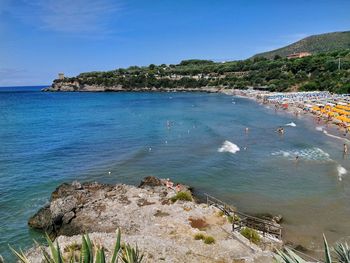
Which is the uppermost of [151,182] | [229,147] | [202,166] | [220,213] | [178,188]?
[220,213]

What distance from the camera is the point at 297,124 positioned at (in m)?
58.0

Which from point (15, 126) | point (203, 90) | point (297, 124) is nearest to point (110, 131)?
point (15, 126)

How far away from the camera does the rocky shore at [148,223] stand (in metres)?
16.2

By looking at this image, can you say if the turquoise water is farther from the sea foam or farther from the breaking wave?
the sea foam

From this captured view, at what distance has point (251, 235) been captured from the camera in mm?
17938

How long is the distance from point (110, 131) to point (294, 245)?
43202 millimetres

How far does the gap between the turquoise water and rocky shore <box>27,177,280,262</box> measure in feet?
8.15

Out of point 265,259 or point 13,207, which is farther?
point 13,207

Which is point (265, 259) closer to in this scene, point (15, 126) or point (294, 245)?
point (294, 245)

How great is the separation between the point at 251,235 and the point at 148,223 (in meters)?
5.69

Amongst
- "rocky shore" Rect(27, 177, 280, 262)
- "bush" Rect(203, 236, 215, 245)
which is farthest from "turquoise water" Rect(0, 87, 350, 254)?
"bush" Rect(203, 236, 215, 245)

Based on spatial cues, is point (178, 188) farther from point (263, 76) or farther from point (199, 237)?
point (263, 76)

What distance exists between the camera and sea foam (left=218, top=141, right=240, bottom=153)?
4062 centimetres

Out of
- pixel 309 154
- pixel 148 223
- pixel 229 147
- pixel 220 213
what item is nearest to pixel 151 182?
pixel 148 223
